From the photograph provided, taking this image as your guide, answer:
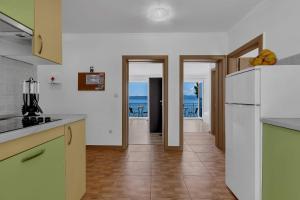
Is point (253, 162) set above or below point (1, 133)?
below

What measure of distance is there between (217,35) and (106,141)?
130 inches

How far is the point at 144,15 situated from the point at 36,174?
311cm

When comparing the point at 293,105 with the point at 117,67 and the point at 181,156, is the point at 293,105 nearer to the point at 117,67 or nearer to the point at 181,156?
the point at 181,156

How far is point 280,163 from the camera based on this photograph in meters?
1.63

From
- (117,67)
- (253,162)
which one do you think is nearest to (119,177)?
(253,162)

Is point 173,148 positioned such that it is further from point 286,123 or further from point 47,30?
point 47,30

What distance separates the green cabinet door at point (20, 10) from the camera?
51.4 inches

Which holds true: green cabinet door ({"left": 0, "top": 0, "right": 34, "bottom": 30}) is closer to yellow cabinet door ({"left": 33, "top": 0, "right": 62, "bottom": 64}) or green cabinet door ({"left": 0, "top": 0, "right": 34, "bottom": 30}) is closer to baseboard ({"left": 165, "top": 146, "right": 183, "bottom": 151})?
yellow cabinet door ({"left": 33, "top": 0, "right": 62, "bottom": 64})

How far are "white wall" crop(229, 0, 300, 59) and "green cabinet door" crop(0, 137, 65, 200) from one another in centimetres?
257

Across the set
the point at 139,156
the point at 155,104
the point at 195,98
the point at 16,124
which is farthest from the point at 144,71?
the point at 16,124

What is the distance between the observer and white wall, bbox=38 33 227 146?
15.7 feet

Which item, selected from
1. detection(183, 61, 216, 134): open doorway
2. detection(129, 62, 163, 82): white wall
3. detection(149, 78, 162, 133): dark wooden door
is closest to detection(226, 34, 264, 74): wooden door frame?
detection(149, 78, 162, 133): dark wooden door

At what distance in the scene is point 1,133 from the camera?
1040 millimetres

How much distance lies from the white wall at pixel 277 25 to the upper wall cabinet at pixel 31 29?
247 centimetres
